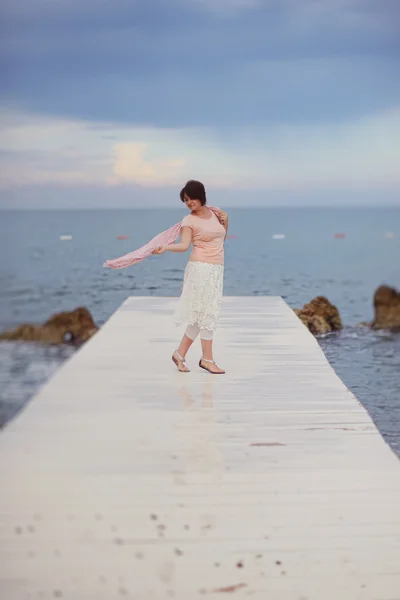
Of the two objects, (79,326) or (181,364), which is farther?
(79,326)

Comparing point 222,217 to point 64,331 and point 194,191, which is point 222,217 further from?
point 64,331

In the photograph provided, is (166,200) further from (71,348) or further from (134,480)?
(134,480)

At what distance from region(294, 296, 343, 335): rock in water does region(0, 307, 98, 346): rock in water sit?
3.31 meters

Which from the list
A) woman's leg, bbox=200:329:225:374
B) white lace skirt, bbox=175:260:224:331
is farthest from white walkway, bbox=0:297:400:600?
white lace skirt, bbox=175:260:224:331

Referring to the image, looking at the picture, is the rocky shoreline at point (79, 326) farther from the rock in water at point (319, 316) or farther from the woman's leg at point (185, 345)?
the woman's leg at point (185, 345)

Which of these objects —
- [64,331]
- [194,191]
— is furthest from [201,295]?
[64,331]

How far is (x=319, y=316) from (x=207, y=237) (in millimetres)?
9595

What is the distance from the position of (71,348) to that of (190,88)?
26.8m

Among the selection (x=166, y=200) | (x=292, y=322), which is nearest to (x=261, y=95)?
(x=166, y=200)

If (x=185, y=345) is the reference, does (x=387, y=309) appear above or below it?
below

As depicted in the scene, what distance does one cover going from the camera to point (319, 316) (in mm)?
13719

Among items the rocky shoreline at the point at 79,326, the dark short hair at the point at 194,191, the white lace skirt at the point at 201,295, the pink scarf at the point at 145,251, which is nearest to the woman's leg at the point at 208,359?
the white lace skirt at the point at 201,295

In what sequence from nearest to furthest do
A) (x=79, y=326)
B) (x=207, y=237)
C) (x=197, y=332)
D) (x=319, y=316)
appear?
(x=207, y=237) → (x=197, y=332) → (x=79, y=326) → (x=319, y=316)

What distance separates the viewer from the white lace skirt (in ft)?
14.4
